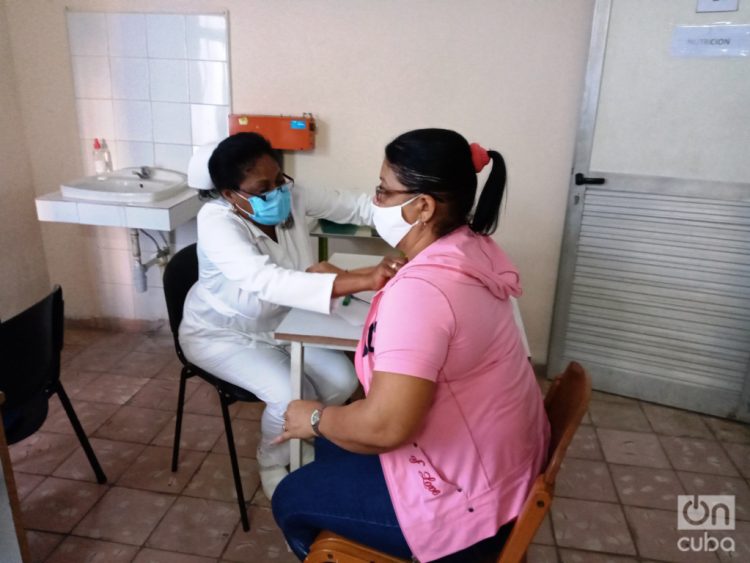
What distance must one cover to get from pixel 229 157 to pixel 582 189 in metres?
1.47

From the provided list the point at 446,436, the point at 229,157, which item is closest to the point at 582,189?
the point at 229,157

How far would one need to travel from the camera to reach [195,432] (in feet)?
7.33

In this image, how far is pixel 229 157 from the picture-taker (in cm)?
166

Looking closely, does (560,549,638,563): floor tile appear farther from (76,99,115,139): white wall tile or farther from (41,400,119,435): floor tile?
(76,99,115,139): white wall tile

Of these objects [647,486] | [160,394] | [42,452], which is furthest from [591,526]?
[42,452]

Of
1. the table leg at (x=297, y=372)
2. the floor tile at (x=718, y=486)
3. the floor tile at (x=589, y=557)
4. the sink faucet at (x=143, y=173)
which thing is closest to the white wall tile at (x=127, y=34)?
the sink faucet at (x=143, y=173)

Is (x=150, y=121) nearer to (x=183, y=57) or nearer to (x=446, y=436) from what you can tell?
(x=183, y=57)

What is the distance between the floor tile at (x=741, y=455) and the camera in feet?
6.95

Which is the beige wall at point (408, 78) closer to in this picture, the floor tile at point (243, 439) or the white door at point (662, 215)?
the white door at point (662, 215)

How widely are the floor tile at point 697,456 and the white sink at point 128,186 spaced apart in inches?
89.0

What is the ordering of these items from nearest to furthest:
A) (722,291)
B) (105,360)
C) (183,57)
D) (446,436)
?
(446,436), (722,291), (183,57), (105,360)

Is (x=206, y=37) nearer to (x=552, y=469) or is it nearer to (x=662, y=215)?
(x=662, y=215)

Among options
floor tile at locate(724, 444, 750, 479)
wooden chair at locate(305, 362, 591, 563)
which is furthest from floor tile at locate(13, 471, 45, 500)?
floor tile at locate(724, 444, 750, 479)

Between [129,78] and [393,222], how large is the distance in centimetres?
205
